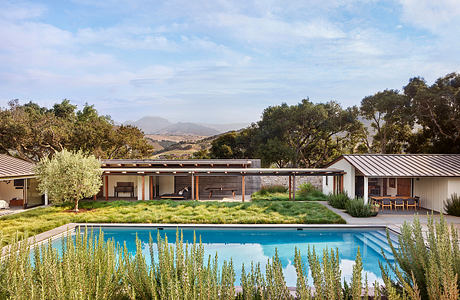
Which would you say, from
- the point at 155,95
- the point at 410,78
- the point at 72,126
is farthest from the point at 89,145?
the point at 410,78

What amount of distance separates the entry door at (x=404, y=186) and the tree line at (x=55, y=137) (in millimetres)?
23284

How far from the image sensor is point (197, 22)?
2170cm

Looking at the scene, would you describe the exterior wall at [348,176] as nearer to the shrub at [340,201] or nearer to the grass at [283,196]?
the shrub at [340,201]

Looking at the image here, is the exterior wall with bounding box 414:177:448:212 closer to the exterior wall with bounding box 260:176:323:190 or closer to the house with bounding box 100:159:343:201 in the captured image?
the house with bounding box 100:159:343:201

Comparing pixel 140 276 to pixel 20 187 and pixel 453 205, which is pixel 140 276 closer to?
pixel 453 205

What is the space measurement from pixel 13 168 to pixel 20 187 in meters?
2.18

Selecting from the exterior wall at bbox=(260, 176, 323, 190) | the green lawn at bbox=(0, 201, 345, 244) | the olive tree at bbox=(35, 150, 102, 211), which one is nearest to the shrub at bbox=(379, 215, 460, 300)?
the green lawn at bbox=(0, 201, 345, 244)

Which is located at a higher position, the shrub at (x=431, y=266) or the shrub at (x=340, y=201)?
the shrub at (x=431, y=266)

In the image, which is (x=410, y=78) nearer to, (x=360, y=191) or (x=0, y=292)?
(x=360, y=191)

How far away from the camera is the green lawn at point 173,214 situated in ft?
39.8

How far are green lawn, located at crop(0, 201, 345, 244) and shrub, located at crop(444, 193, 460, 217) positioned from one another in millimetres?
5537

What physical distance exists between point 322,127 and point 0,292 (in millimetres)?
31898

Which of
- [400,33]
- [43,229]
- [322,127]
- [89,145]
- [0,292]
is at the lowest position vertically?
[43,229]

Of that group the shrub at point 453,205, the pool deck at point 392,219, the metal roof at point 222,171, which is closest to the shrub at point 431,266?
the pool deck at point 392,219
